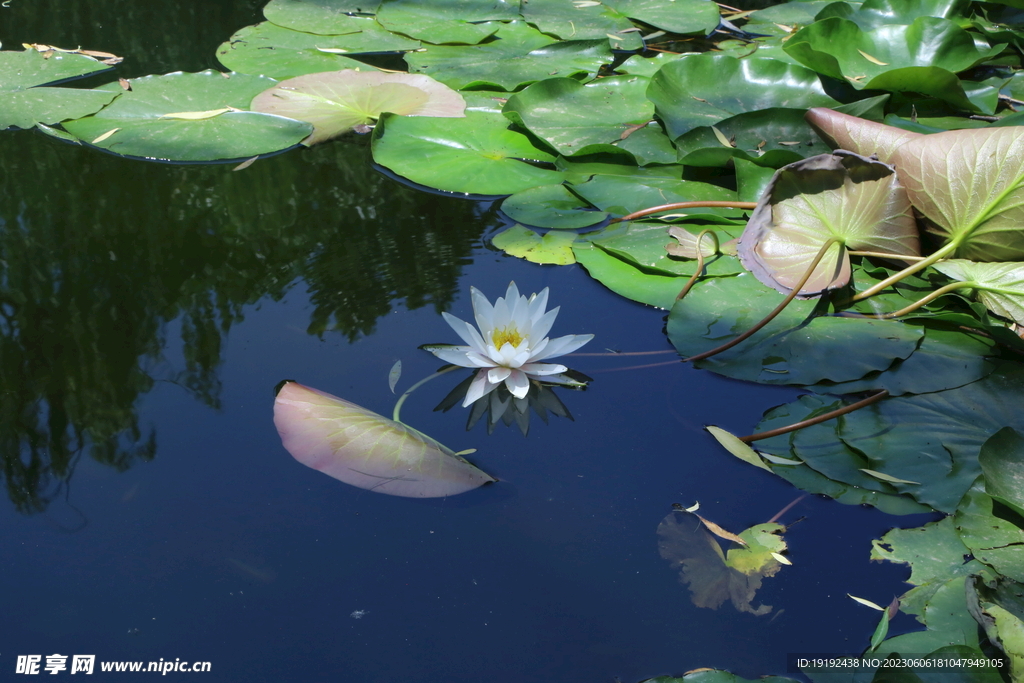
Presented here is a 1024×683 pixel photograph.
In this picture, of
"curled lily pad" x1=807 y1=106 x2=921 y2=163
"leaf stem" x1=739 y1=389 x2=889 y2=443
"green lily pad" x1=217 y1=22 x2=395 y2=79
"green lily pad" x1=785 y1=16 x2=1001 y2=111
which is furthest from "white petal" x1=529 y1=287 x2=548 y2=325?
"green lily pad" x1=217 y1=22 x2=395 y2=79

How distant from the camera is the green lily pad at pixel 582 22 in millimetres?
2697

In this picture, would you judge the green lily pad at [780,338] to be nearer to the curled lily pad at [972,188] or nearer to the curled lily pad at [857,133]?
the curled lily pad at [972,188]

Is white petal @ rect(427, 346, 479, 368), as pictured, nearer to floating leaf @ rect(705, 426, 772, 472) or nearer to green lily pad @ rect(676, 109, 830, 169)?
floating leaf @ rect(705, 426, 772, 472)

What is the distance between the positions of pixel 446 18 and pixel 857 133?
1762 mm

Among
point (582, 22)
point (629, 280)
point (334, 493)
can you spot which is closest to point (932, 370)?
point (629, 280)

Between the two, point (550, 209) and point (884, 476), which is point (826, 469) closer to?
point (884, 476)

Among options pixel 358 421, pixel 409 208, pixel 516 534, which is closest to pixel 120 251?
pixel 409 208

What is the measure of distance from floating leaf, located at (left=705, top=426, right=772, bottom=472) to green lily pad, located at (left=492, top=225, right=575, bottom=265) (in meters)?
0.56

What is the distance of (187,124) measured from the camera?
6.48 ft

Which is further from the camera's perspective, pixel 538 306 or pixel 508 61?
pixel 508 61

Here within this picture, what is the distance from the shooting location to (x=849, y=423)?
1.15 meters

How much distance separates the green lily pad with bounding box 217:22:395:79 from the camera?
2379 millimetres

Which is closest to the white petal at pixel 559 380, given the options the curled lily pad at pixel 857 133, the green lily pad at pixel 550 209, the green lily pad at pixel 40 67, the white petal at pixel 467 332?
the white petal at pixel 467 332

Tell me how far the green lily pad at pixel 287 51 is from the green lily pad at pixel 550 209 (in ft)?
3.25
